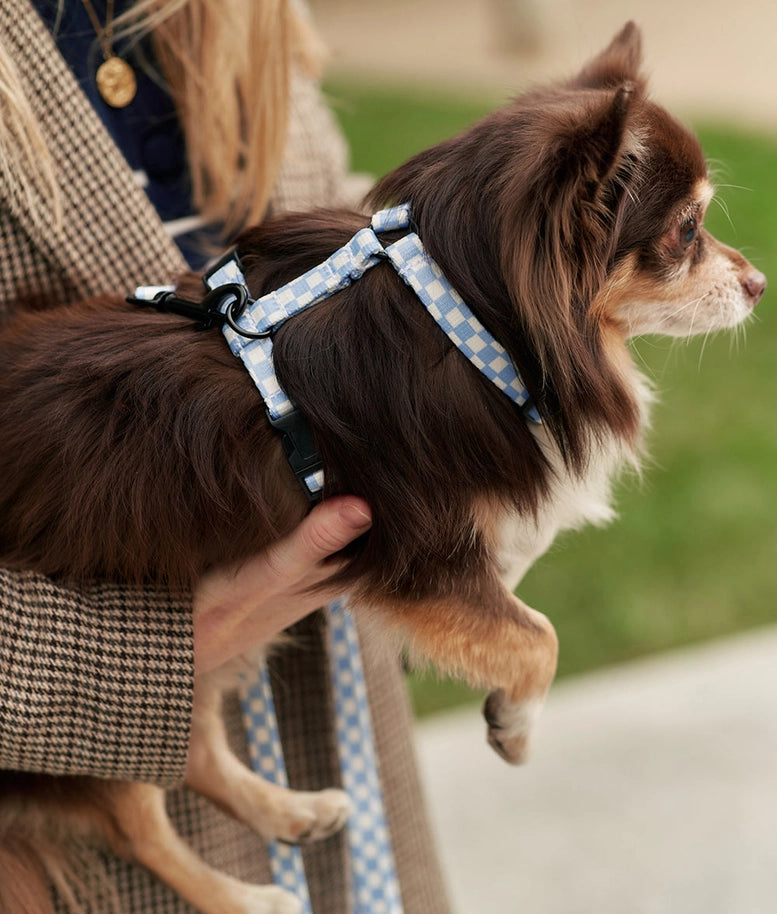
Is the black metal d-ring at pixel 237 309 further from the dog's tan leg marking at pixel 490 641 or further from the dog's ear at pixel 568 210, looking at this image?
the dog's tan leg marking at pixel 490 641

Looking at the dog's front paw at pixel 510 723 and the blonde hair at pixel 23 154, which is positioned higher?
the blonde hair at pixel 23 154

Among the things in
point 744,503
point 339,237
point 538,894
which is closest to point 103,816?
point 339,237

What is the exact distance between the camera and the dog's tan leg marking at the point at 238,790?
5.94 ft

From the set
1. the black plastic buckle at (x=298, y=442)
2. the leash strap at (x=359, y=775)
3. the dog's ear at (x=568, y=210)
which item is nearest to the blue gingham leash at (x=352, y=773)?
the leash strap at (x=359, y=775)

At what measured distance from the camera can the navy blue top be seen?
5.70 feet

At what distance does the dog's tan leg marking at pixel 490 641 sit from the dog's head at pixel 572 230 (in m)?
0.27

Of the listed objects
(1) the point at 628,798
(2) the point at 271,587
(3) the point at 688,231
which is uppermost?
(3) the point at 688,231

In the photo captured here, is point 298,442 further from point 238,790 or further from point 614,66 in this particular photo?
point 614,66

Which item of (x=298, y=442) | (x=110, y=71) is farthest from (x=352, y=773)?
(x=110, y=71)

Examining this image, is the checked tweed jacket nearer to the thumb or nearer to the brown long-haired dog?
the brown long-haired dog

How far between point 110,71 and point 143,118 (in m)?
0.09

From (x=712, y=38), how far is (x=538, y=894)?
8882 millimetres

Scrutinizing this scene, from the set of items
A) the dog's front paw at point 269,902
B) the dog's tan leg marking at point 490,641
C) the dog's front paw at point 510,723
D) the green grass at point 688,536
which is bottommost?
the green grass at point 688,536

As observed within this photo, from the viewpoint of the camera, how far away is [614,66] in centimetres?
174
